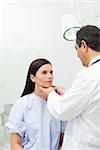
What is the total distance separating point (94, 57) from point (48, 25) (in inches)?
38.7

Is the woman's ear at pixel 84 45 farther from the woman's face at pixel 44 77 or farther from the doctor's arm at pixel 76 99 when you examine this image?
the woman's face at pixel 44 77

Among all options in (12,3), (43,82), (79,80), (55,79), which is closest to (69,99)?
(79,80)

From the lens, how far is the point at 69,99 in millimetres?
1482

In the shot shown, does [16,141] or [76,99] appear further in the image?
[16,141]

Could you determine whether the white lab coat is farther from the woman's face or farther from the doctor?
the woman's face

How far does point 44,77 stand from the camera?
186 cm

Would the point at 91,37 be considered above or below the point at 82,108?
above

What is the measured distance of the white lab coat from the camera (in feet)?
4.80

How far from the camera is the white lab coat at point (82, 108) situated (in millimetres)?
1464

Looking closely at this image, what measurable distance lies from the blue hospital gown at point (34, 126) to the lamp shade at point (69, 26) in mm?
805

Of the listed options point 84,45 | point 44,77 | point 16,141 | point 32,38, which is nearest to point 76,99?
point 84,45

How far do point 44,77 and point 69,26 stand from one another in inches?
30.8

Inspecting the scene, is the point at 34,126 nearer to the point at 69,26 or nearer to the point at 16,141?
the point at 16,141

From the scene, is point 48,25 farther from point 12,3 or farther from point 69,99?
point 69,99
